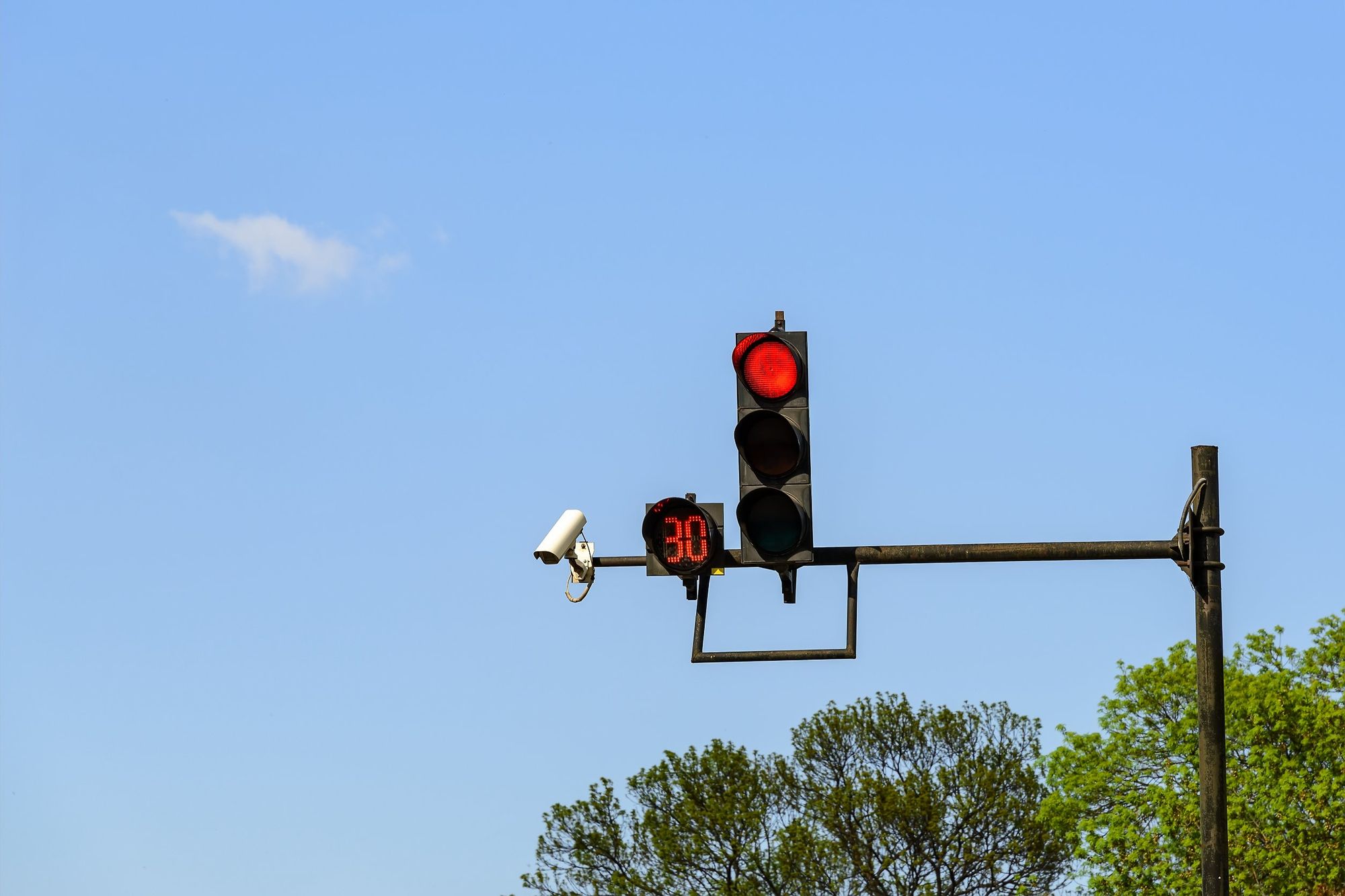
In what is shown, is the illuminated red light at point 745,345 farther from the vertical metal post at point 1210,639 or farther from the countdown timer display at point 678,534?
the vertical metal post at point 1210,639

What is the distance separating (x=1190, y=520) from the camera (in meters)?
10.2

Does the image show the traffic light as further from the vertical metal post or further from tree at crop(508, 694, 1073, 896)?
tree at crop(508, 694, 1073, 896)

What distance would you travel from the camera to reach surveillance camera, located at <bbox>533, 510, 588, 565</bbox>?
10398mm

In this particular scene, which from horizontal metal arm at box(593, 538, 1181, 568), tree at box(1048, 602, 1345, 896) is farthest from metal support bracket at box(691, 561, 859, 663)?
tree at box(1048, 602, 1345, 896)

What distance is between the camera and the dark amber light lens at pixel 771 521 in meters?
9.63

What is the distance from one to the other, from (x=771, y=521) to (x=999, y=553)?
1.42m

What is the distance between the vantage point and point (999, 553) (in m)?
10.1

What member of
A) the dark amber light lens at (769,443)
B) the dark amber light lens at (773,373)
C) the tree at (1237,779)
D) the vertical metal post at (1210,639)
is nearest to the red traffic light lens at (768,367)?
the dark amber light lens at (773,373)

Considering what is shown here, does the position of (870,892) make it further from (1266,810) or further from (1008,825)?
(1266,810)

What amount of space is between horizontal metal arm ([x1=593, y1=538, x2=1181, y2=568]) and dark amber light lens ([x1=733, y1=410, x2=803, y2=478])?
618 millimetres

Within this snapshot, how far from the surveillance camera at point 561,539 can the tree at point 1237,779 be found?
31.0 m

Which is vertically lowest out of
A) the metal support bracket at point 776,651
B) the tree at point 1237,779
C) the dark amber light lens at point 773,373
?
the metal support bracket at point 776,651

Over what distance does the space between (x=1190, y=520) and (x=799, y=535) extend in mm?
2384

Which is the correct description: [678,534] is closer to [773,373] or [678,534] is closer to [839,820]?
[773,373]
